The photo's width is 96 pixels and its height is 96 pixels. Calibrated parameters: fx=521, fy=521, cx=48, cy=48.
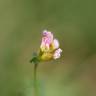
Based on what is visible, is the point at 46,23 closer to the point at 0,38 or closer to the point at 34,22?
the point at 34,22

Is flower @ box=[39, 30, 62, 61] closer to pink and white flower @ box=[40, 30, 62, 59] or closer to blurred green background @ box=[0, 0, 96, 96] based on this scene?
pink and white flower @ box=[40, 30, 62, 59]

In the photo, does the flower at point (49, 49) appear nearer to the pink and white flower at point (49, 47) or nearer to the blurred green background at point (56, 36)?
the pink and white flower at point (49, 47)

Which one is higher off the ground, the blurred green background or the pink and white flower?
the blurred green background

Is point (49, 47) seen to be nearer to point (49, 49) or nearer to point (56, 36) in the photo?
point (49, 49)

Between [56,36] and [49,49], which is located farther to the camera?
[56,36]

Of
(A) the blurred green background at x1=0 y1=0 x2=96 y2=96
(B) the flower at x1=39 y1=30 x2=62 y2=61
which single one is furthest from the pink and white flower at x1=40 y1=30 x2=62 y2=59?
(A) the blurred green background at x1=0 y1=0 x2=96 y2=96

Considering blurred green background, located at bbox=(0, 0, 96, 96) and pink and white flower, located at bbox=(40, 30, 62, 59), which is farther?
blurred green background, located at bbox=(0, 0, 96, 96)

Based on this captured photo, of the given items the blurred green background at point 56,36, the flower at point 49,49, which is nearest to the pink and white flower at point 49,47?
the flower at point 49,49

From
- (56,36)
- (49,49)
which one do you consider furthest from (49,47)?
(56,36)
